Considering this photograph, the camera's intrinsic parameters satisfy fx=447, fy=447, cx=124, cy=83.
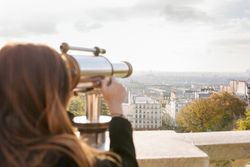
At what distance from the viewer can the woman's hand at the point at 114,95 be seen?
1.30m

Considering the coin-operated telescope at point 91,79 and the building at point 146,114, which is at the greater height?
the coin-operated telescope at point 91,79

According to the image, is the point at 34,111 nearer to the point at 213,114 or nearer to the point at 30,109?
the point at 30,109

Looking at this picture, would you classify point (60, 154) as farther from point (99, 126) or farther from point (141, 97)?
point (141, 97)

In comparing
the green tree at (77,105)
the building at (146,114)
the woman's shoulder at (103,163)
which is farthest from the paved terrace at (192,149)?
the building at (146,114)

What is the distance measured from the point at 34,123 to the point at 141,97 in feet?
161

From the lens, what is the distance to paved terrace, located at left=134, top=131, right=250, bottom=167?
75.5 inches

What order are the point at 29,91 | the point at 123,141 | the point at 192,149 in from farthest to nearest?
the point at 192,149, the point at 123,141, the point at 29,91

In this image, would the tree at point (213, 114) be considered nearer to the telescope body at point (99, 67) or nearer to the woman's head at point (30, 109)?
the telescope body at point (99, 67)

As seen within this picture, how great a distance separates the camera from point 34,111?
3.17 feet

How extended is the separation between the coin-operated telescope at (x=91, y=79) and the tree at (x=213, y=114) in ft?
87.0

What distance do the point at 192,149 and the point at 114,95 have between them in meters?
0.82

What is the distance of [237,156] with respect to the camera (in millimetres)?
2314

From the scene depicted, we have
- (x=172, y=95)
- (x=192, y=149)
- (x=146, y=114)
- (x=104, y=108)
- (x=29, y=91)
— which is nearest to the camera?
(x=29, y=91)

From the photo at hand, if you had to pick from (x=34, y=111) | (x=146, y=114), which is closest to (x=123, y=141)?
(x=34, y=111)
